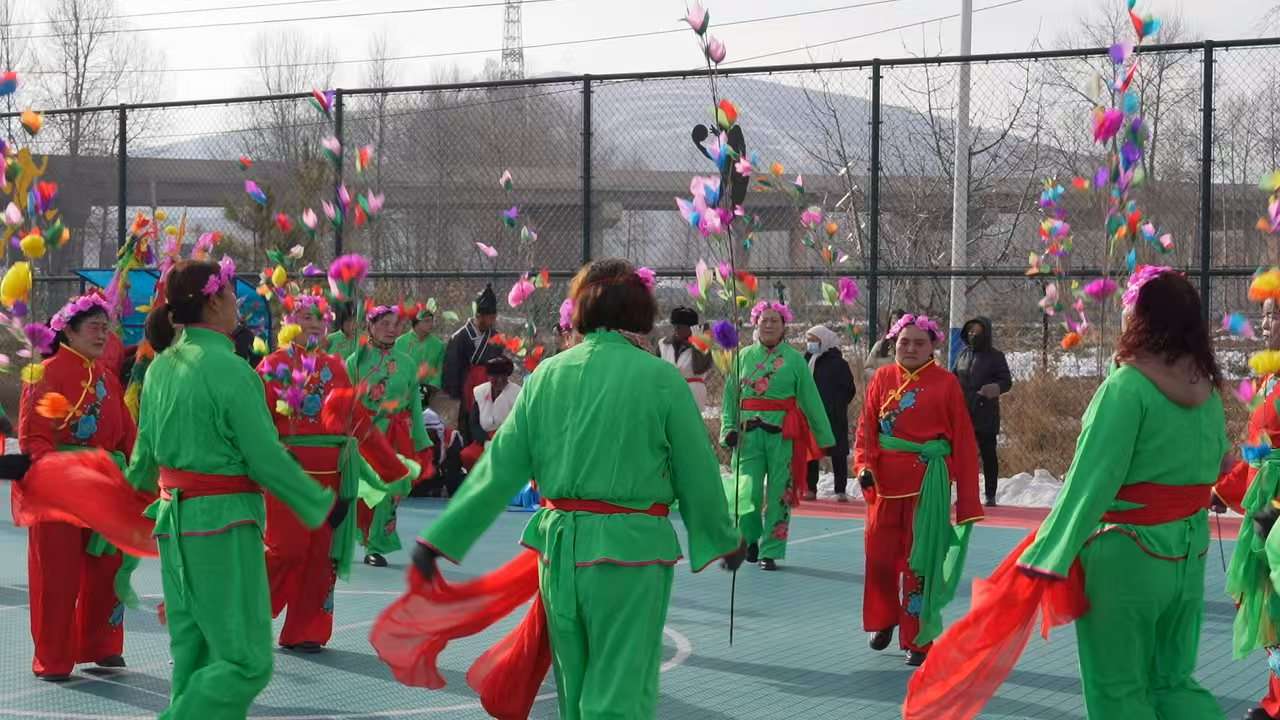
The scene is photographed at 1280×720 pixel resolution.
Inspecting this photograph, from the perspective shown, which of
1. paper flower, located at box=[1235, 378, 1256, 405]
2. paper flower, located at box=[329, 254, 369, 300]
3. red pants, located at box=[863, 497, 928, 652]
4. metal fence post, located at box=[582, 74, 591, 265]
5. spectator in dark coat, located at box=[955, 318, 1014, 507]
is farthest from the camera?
metal fence post, located at box=[582, 74, 591, 265]

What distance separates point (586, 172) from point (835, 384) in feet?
9.93

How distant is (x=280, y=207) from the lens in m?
15.2

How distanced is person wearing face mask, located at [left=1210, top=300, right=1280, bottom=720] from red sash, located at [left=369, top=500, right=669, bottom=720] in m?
3.15

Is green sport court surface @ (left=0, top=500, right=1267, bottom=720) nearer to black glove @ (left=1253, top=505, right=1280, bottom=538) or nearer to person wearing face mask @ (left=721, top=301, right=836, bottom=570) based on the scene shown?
person wearing face mask @ (left=721, top=301, right=836, bottom=570)

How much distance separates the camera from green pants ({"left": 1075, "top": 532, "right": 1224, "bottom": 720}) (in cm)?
466

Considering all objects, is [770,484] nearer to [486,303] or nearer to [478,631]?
[486,303]

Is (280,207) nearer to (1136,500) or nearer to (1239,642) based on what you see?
(1239,642)

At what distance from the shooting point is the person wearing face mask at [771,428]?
34.9ft

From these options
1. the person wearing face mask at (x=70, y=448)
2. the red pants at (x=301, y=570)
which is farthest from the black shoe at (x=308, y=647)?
the person wearing face mask at (x=70, y=448)

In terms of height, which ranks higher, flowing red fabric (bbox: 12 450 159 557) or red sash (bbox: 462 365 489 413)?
red sash (bbox: 462 365 489 413)

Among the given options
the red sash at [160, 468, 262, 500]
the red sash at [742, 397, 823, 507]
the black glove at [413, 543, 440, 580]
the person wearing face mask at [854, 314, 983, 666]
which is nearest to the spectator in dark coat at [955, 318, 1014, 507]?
the red sash at [742, 397, 823, 507]

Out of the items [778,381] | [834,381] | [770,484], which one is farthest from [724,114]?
[834,381]

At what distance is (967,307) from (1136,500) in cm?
995

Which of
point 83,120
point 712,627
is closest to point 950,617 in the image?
point 712,627
